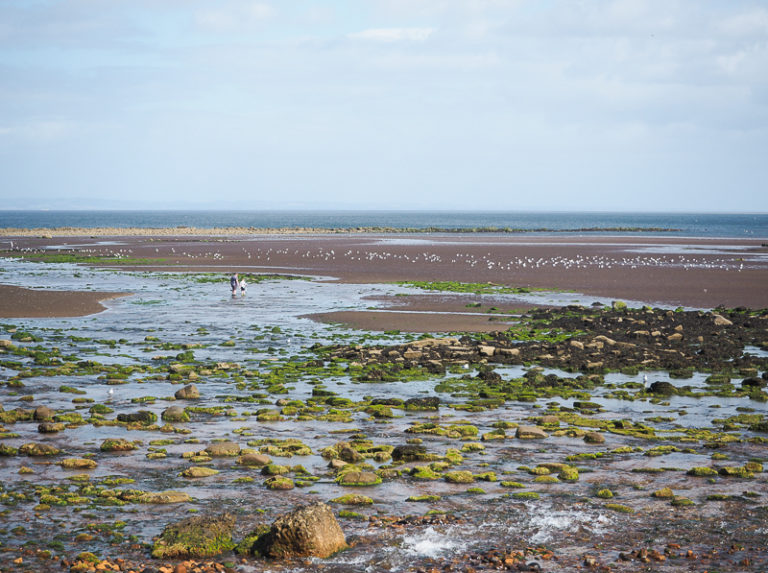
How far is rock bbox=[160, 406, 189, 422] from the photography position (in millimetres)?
18344

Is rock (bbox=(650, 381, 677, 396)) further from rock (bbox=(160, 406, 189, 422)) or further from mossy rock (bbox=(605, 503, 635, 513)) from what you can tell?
rock (bbox=(160, 406, 189, 422))

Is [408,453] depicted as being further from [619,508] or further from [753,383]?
[753,383]

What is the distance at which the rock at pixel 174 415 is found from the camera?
60.2ft

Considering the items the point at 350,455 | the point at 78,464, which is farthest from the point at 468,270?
the point at 78,464

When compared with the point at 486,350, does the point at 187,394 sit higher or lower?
lower

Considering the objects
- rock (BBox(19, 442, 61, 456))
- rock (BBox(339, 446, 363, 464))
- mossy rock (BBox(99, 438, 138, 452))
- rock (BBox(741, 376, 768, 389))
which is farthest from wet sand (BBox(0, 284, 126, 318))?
rock (BBox(741, 376, 768, 389))

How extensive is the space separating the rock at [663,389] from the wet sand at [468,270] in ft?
38.1

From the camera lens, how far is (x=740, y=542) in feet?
38.2

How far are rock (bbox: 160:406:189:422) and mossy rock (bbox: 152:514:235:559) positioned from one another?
6890 mm

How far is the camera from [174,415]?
A: 60.3 feet

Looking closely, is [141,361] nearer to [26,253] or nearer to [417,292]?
[417,292]

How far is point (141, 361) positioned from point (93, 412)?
6795mm

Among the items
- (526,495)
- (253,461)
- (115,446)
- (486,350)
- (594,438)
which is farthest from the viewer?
(486,350)

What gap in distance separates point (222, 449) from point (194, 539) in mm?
4508
